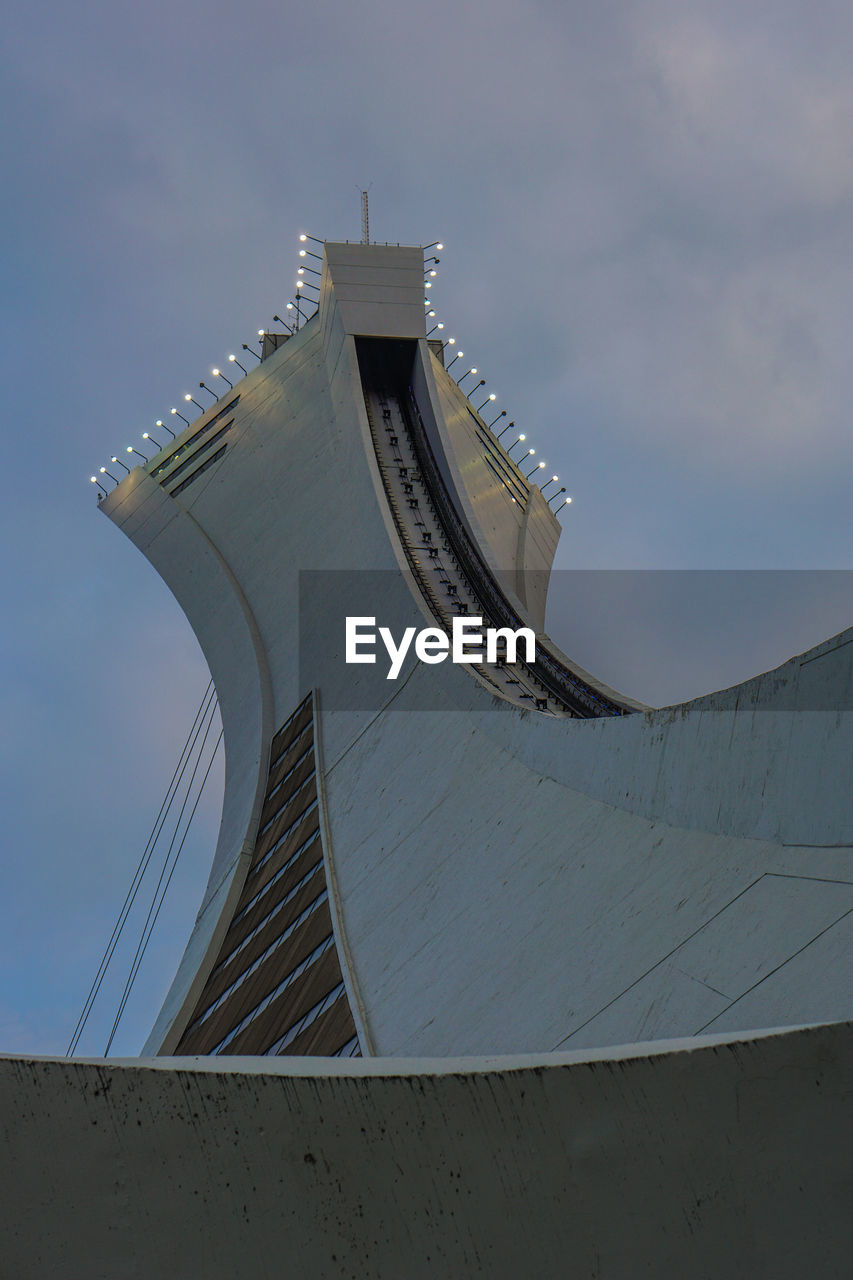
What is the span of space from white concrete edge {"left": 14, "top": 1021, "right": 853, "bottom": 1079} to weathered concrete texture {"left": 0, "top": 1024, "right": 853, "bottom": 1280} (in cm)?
1

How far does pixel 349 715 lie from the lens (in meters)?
16.8

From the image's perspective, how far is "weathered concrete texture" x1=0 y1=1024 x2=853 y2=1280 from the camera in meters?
4.08

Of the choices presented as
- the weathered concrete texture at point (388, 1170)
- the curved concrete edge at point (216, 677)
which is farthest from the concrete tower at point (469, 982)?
the curved concrete edge at point (216, 677)

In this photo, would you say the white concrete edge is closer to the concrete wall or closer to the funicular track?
the concrete wall

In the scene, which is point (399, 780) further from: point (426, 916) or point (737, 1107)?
point (737, 1107)

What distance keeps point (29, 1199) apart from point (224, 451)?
20.9m

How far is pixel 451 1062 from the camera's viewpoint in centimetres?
433

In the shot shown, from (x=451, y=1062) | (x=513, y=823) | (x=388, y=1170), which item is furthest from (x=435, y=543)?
(x=388, y=1170)

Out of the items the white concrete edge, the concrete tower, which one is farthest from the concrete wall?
the white concrete edge

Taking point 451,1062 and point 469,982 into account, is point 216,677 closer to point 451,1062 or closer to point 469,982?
point 469,982

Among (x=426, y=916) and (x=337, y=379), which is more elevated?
(x=337, y=379)

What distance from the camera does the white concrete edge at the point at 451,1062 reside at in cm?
404

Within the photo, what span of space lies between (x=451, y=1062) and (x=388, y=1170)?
40cm

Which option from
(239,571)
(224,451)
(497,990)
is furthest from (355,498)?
(497,990)
